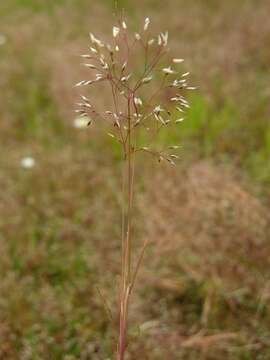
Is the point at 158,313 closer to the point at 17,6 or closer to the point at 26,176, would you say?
the point at 26,176

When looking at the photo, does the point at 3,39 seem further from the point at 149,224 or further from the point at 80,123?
the point at 149,224

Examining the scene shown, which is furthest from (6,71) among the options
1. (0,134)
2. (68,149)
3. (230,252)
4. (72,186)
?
(230,252)

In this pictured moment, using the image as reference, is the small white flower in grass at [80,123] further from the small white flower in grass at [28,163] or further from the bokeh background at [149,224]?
the small white flower in grass at [28,163]

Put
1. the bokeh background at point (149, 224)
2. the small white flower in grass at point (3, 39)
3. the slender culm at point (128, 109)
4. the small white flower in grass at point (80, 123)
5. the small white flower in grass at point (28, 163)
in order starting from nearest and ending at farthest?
the slender culm at point (128, 109)
the bokeh background at point (149, 224)
the small white flower in grass at point (28, 163)
the small white flower in grass at point (80, 123)
the small white flower in grass at point (3, 39)

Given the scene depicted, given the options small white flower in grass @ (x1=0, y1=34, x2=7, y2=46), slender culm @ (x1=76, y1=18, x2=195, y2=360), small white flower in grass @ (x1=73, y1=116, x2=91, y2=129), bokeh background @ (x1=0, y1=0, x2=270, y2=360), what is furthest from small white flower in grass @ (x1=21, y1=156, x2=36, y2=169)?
small white flower in grass @ (x1=0, y1=34, x2=7, y2=46)

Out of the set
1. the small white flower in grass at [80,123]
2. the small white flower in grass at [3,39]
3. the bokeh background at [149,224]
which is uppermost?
the small white flower in grass at [3,39]

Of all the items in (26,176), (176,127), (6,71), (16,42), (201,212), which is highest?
(16,42)

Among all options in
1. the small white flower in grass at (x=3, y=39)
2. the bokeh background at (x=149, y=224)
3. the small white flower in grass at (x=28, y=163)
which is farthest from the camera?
the small white flower in grass at (x=3, y=39)

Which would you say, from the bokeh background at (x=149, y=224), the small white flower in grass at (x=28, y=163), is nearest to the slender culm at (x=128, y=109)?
the bokeh background at (x=149, y=224)

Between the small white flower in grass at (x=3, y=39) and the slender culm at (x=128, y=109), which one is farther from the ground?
the small white flower in grass at (x=3, y=39)
